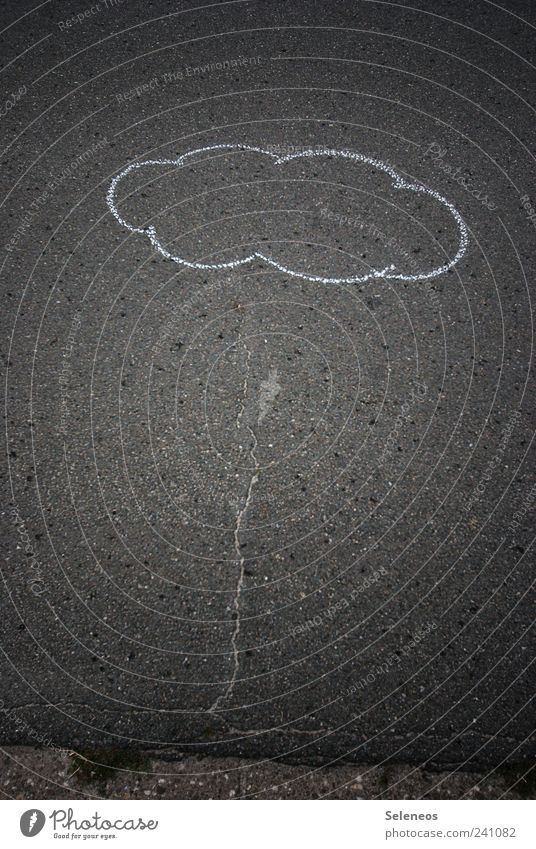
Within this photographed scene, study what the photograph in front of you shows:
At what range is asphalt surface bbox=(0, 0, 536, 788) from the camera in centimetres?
297

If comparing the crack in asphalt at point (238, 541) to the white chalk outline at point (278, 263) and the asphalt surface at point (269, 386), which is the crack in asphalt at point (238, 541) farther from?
the white chalk outline at point (278, 263)

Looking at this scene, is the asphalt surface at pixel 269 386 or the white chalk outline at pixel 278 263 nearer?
the asphalt surface at pixel 269 386

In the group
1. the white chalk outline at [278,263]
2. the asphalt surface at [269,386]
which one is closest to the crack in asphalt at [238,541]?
the asphalt surface at [269,386]

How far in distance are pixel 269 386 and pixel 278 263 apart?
76 cm

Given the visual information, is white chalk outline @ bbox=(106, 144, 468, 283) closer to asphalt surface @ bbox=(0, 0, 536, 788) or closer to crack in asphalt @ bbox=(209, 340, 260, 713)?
asphalt surface @ bbox=(0, 0, 536, 788)

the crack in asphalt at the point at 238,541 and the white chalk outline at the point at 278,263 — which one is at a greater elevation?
the white chalk outline at the point at 278,263

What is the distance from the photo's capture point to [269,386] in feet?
12.0

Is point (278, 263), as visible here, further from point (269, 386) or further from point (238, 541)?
point (238, 541)

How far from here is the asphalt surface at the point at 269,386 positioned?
117 inches

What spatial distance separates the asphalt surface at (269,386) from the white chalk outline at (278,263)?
0.04m

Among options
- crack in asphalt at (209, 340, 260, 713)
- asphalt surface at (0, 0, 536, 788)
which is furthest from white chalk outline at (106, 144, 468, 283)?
crack in asphalt at (209, 340, 260, 713)

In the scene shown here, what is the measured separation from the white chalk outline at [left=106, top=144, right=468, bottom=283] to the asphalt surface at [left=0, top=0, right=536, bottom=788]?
0.04 metres

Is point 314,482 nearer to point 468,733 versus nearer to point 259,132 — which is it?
point 468,733

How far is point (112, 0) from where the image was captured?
5207 mm
